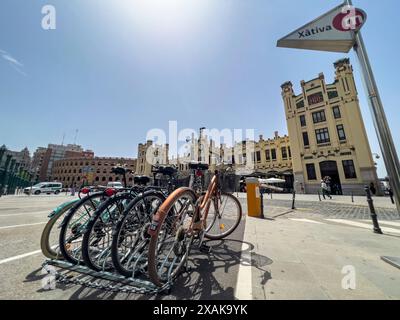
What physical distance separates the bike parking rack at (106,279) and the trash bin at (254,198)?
4.88 m

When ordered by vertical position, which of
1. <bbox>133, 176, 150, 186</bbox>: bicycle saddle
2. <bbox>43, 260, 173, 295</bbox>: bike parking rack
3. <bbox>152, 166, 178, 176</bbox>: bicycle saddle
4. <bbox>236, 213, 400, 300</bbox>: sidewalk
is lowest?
<bbox>236, 213, 400, 300</bbox>: sidewalk

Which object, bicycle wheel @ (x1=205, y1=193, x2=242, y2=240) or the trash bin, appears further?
the trash bin

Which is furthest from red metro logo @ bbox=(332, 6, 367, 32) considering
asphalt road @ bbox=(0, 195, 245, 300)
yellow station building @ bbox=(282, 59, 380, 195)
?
yellow station building @ bbox=(282, 59, 380, 195)

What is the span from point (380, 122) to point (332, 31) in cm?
203

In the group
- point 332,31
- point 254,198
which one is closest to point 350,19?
point 332,31

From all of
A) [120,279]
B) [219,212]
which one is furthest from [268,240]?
[120,279]

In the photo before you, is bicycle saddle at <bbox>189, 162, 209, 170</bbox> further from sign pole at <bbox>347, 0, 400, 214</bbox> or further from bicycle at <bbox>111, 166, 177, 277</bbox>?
sign pole at <bbox>347, 0, 400, 214</bbox>

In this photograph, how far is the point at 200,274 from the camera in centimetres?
212

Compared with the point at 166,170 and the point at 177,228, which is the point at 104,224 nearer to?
the point at 177,228

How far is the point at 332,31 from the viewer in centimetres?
338

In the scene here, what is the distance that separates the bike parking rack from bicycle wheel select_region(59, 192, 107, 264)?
0.16m

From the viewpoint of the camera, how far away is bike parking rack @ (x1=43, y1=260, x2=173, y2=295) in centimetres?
170

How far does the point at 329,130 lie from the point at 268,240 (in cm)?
2356

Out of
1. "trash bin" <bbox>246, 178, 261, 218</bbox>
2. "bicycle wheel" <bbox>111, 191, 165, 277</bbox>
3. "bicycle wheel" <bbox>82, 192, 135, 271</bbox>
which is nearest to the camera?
"bicycle wheel" <bbox>82, 192, 135, 271</bbox>
